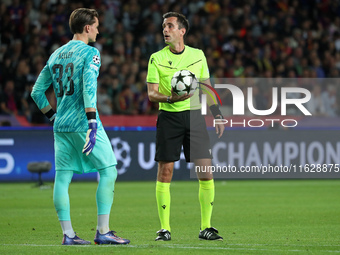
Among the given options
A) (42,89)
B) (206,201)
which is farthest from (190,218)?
(42,89)

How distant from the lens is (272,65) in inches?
926

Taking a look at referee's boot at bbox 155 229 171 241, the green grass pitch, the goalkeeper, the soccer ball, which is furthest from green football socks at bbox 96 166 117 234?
the soccer ball

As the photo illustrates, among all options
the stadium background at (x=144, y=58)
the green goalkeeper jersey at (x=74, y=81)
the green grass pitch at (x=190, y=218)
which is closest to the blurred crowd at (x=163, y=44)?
the stadium background at (x=144, y=58)

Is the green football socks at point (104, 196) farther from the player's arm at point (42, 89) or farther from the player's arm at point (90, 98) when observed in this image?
the player's arm at point (42, 89)

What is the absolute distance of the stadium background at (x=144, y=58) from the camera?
1872 centimetres

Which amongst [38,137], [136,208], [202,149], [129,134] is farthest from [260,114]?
[202,149]

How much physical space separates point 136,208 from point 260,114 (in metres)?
7.52

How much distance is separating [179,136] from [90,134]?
1409 millimetres

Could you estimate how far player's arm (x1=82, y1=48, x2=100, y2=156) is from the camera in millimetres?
7297

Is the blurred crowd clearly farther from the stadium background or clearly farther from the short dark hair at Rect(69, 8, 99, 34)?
the short dark hair at Rect(69, 8, 99, 34)

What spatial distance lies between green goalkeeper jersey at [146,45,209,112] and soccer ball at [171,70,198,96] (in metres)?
0.20

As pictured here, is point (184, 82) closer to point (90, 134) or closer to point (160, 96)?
point (160, 96)

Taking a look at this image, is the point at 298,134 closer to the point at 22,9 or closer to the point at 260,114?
the point at 260,114

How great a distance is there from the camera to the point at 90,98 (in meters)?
7.35
